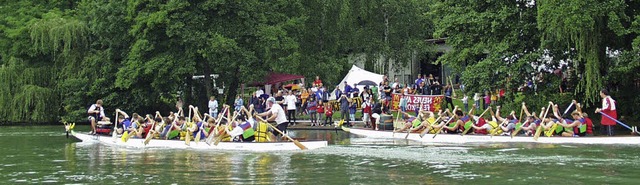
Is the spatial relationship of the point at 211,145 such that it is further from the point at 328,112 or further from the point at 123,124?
the point at 328,112

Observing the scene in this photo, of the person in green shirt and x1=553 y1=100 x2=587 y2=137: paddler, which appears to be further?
the person in green shirt

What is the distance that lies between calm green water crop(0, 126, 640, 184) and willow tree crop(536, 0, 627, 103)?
4868 millimetres

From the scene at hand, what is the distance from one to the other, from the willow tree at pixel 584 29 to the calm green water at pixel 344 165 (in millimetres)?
4868

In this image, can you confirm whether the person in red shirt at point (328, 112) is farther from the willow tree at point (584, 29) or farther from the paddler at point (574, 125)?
the paddler at point (574, 125)

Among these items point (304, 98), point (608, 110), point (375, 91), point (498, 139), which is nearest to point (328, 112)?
point (304, 98)

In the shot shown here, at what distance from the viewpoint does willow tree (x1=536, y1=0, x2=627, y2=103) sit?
96.8 ft

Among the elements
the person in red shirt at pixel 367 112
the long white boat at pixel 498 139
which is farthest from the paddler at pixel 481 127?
the person in red shirt at pixel 367 112

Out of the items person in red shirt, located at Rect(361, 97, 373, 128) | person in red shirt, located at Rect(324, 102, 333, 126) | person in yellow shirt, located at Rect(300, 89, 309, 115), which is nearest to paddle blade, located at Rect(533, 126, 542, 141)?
person in red shirt, located at Rect(361, 97, 373, 128)

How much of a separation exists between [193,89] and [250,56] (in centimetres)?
600

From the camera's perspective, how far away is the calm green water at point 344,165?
64.0ft

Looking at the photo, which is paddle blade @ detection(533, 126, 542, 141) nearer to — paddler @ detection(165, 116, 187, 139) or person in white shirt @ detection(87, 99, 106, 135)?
paddler @ detection(165, 116, 187, 139)

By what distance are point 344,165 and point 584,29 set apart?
1197 centimetres

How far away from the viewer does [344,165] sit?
875 inches

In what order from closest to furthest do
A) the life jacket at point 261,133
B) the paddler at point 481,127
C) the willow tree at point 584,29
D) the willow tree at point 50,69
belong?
the life jacket at point 261,133, the willow tree at point 584,29, the paddler at point 481,127, the willow tree at point 50,69
